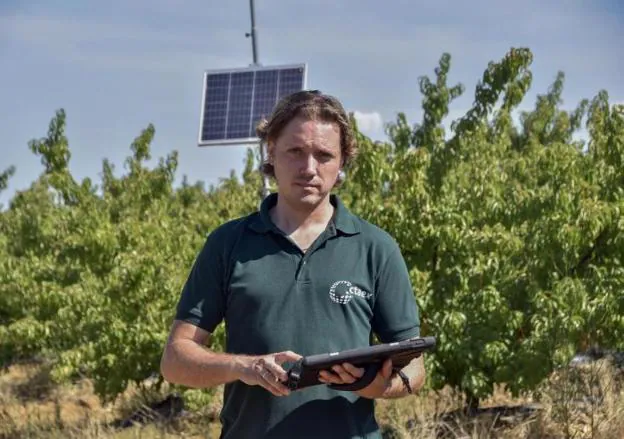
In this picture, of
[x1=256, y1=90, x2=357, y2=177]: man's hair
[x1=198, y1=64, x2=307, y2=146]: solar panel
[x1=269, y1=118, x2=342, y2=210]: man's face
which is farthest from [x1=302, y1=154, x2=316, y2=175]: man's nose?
[x1=198, y1=64, x2=307, y2=146]: solar panel

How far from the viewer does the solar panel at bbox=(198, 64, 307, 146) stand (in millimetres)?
10094

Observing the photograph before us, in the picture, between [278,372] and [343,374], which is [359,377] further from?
[278,372]

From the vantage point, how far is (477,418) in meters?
8.21

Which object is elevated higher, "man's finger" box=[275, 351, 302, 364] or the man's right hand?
"man's finger" box=[275, 351, 302, 364]

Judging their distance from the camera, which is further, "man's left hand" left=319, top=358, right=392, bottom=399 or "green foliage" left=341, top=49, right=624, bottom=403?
"green foliage" left=341, top=49, right=624, bottom=403

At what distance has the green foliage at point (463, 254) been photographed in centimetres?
726

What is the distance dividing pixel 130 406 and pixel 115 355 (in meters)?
2.24

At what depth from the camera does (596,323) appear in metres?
7.09

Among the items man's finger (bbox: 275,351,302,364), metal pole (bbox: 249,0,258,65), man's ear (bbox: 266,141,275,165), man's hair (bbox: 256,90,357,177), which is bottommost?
man's finger (bbox: 275,351,302,364)

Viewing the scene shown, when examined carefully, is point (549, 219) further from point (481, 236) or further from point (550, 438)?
point (550, 438)

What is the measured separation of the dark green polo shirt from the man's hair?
0.21 meters

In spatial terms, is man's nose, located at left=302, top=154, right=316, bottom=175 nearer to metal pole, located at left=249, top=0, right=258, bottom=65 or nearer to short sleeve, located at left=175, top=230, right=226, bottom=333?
short sleeve, located at left=175, top=230, right=226, bottom=333

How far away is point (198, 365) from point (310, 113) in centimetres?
75

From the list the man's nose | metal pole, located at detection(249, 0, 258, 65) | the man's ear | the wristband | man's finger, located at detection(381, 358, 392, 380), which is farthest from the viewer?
metal pole, located at detection(249, 0, 258, 65)
